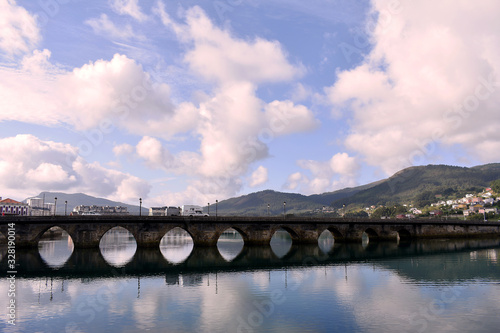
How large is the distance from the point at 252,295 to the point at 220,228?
42414mm

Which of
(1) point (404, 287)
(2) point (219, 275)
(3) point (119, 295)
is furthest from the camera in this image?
(2) point (219, 275)

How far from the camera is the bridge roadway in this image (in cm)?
6838

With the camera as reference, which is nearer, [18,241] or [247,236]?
[18,241]

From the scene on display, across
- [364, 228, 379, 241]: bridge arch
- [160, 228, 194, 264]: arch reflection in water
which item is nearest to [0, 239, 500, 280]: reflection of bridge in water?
[160, 228, 194, 264]: arch reflection in water

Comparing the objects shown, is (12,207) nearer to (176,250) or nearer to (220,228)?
(176,250)

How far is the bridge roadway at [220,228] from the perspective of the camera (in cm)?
6838

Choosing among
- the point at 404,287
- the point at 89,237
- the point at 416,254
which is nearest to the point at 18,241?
the point at 89,237

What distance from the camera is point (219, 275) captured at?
4762 cm

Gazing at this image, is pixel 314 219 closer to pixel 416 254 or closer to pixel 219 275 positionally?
pixel 416 254

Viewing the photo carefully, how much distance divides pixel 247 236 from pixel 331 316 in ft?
178

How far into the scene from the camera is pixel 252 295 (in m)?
35.8

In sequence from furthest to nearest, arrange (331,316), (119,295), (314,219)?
(314,219) < (119,295) < (331,316)

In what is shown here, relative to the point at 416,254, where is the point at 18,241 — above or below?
above

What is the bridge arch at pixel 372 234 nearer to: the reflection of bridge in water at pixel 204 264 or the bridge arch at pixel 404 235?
the bridge arch at pixel 404 235
